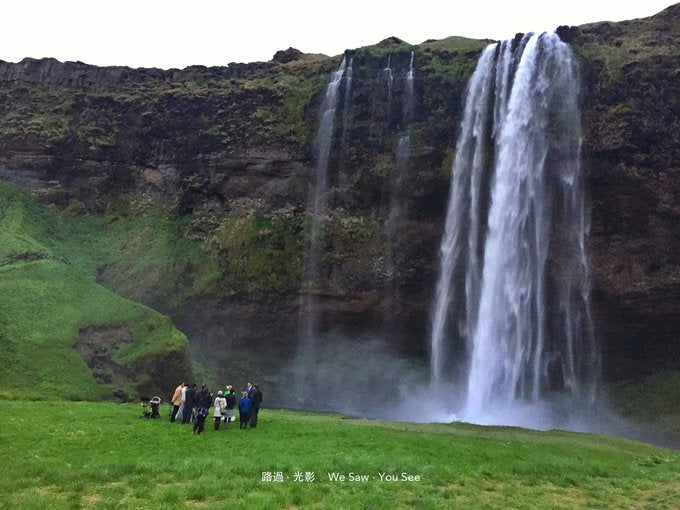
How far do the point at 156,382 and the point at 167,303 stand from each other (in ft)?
55.3

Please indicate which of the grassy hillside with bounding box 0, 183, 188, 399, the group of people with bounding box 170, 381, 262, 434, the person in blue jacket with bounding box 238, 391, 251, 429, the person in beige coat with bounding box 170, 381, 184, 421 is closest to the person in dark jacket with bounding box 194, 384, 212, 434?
the group of people with bounding box 170, 381, 262, 434

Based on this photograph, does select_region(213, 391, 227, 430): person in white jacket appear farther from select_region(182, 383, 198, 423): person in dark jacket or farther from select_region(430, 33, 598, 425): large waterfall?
select_region(430, 33, 598, 425): large waterfall

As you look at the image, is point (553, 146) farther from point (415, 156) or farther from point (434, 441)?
point (434, 441)

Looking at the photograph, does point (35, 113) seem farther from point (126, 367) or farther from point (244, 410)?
point (244, 410)

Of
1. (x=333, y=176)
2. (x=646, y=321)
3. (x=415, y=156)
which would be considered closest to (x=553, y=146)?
(x=415, y=156)

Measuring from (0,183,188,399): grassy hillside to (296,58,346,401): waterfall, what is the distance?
46.2 feet

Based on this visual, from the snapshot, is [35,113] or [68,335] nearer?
[68,335]

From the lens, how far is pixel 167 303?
51.2m

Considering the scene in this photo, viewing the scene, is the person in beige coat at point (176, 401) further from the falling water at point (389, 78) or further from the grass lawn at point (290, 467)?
the falling water at point (389, 78)

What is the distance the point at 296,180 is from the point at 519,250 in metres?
21.2

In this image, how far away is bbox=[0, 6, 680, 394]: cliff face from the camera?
43594 mm

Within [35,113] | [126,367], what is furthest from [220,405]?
[35,113]

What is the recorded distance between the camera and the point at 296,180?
54.5 metres

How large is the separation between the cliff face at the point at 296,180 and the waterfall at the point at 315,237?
2.61 ft
